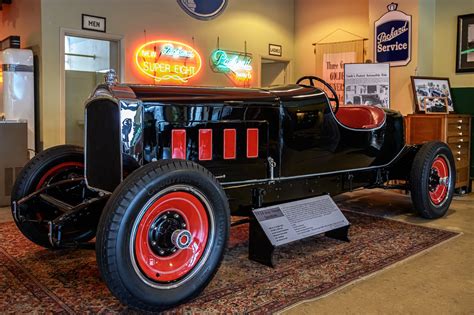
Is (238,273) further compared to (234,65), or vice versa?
(234,65)

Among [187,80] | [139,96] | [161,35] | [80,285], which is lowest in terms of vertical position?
[80,285]

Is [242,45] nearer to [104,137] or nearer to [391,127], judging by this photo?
[391,127]

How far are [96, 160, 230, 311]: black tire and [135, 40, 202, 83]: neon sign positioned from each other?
4786 mm

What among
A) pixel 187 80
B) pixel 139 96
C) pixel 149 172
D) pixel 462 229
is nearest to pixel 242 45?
pixel 187 80

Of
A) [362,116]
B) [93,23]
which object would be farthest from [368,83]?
[93,23]

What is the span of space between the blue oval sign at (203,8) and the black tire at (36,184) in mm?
4685

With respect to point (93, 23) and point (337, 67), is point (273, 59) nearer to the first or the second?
point (337, 67)

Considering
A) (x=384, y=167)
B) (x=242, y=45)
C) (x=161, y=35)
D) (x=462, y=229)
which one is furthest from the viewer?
(x=242, y=45)

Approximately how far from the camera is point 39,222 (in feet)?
8.80

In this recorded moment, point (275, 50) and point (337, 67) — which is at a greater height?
point (275, 50)

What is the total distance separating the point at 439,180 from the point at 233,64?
14.7 ft

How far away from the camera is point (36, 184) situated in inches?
112

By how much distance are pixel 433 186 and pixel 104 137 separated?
305 cm

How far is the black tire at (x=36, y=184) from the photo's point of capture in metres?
2.80
